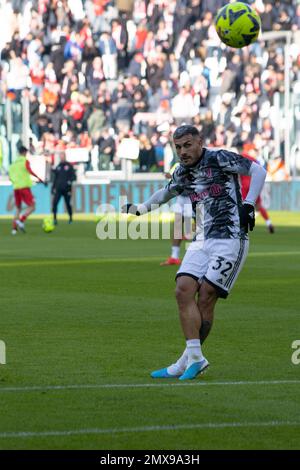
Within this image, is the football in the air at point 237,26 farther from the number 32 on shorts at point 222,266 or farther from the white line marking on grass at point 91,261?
the number 32 on shorts at point 222,266

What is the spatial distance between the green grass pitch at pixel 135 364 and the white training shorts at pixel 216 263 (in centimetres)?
74

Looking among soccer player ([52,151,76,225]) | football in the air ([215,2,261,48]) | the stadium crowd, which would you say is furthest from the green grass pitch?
the stadium crowd

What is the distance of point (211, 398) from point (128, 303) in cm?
685

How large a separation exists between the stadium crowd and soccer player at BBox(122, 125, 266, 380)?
30013mm

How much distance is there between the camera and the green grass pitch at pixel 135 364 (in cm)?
779

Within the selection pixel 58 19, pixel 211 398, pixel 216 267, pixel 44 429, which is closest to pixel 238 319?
pixel 216 267

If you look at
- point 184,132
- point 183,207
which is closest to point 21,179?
point 183,207

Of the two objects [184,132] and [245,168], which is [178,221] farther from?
[184,132]

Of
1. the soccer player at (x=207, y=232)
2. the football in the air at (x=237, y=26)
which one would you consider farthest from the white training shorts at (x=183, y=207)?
the soccer player at (x=207, y=232)

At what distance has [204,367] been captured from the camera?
9969 mm

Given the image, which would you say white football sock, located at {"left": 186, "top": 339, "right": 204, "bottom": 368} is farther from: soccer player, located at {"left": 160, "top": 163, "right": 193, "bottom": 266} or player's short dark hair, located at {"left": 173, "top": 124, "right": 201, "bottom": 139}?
soccer player, located at {"left": 160, "top": 163, "right": 193, "bottom": 266}

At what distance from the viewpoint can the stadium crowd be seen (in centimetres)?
4075

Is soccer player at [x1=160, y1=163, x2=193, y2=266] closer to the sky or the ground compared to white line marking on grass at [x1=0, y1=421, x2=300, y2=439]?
closer to the ground

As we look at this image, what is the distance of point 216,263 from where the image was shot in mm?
10047
